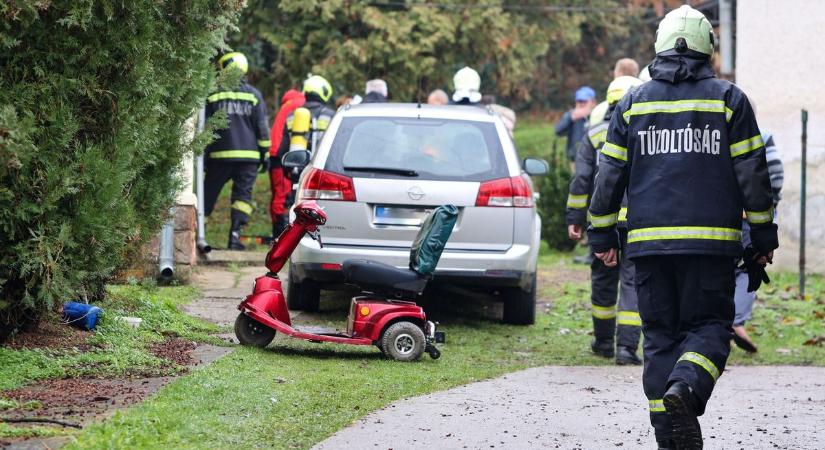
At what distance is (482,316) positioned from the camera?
1120 cm

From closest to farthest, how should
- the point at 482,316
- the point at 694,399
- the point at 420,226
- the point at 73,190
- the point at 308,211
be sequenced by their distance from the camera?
the point at 694,399
the point at 73,190
the point at 308,211
the point at 420,226
the point at 482,316

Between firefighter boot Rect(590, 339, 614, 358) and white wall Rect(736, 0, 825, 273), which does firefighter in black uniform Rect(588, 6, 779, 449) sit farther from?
white wall Rect(736, 0, 825, 273)

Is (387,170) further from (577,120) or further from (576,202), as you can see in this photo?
(577,120)

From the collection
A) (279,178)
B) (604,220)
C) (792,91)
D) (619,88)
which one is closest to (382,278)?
(619,88)

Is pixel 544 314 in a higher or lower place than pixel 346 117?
lower

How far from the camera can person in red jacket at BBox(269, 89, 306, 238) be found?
15.5 meters

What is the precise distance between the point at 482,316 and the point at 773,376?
3.02 meters

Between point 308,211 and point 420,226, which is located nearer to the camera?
point 308,211

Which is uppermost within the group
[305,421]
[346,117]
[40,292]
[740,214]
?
[346,117]

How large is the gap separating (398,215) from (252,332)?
1.67 metres

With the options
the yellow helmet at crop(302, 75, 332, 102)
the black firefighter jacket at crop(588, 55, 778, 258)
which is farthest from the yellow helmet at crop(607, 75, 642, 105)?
the yellow helmet at crop(302, 75, 332, 102)

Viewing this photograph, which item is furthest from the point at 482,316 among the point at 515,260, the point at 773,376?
the point at 773,376

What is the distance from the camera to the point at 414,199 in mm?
9625

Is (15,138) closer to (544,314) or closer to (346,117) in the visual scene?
(346,117)
